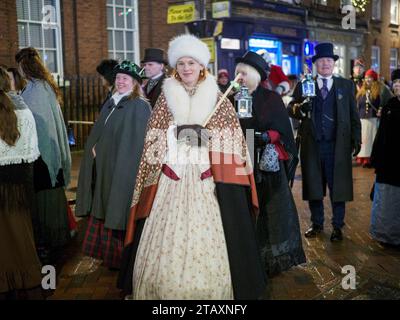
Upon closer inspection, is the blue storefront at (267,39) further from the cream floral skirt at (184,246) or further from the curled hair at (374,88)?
the cream floral skirt at (184,246)

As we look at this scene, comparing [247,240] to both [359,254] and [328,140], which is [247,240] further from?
[328,140]

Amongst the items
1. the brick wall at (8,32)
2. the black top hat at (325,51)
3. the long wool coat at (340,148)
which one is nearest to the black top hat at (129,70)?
the long wool coat at (340,148)

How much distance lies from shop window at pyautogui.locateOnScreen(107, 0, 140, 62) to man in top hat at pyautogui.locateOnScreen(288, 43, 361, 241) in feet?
32.0

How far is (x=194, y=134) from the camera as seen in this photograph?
12.4ft

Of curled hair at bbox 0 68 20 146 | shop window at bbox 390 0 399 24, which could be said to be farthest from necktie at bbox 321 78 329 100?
shop window at bbox 390 0 399 24

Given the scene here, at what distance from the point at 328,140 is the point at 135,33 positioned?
10.5 metres

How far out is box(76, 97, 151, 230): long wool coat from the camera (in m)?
4.76

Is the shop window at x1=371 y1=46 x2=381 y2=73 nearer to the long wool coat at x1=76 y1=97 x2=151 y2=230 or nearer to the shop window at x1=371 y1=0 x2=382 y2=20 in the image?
the shop window at x1=371 y1=0 x2=382 y2=20

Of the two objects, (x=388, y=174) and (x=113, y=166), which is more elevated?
(x=113, y=166)

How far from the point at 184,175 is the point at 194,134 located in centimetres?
30

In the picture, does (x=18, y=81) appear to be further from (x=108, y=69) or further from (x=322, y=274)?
(x=322, y=274)

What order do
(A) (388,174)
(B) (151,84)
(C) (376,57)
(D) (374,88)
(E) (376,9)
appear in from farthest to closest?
(C) (376,57), (E) (376,9), (D) (374,88), (B) (151,84), (A) (388,174)

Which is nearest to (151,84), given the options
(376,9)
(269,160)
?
(269,160)
